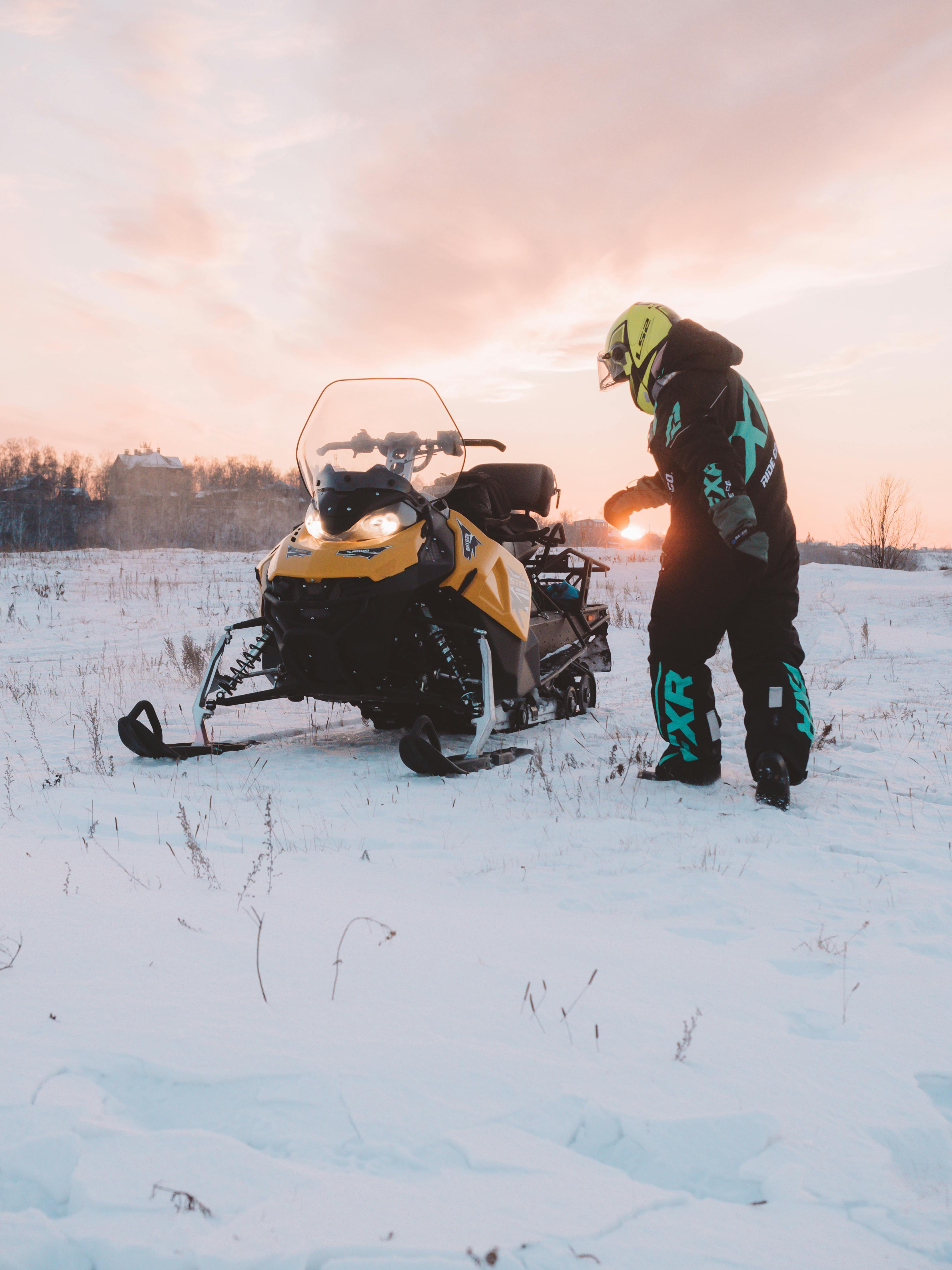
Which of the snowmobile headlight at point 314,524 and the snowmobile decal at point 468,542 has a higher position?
the snowmobile headlight at point 314,524

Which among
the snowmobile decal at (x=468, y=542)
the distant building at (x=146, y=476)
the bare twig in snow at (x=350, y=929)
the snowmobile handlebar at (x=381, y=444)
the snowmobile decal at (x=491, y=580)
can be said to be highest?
the distant building at (x=146, y=476)

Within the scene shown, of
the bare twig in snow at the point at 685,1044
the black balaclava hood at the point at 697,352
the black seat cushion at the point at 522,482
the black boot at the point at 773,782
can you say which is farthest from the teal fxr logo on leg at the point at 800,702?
the black seat cushion at the point at 522,482

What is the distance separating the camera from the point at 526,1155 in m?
1.35

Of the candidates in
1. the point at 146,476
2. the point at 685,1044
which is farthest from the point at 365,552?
the point at 146,476

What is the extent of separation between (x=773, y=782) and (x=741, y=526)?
116cm

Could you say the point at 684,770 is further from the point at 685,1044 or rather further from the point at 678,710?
the point at 685,1044

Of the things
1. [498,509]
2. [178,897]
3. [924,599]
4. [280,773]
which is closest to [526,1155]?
[178,897]

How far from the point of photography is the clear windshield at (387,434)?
4.77 meters

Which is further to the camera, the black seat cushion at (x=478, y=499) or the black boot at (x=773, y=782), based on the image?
the black seat cushion at (x=478, y=499)

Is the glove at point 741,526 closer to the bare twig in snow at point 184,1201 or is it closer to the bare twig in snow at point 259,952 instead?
the bare twig in snow at point 259,952

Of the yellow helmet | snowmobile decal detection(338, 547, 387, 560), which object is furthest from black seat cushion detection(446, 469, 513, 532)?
the yellow helmet

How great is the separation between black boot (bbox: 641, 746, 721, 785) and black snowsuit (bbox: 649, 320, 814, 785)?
2cm

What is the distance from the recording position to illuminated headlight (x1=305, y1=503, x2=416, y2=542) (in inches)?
172

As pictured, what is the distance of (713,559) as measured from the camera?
12.4 ft
